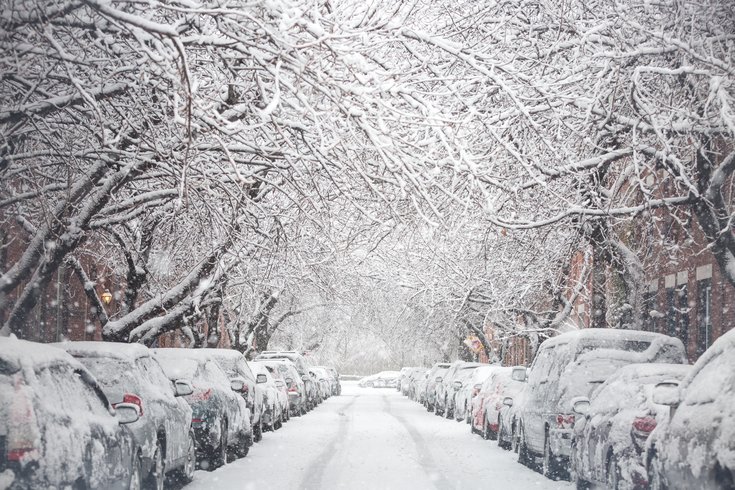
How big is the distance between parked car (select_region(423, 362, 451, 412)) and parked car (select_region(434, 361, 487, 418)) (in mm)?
820

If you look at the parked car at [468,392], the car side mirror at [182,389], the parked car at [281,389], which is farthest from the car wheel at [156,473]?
the parked car at [468,392]

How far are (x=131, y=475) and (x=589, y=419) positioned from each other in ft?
17.0

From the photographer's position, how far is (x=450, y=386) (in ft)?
100

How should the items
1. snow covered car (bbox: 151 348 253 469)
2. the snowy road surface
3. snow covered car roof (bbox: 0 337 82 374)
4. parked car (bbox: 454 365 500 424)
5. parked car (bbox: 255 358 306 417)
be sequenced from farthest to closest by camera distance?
parked car (bbox: 255 358 306 417) → parked car (bbox: 454 365 500 424) → snow covered car (bbox: 151 348 253 469) → the snowy road surface → snow covered car roof (bbox: 0 337 82 374)

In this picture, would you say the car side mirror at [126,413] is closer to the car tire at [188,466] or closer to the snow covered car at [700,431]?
the car tire at [188,466]

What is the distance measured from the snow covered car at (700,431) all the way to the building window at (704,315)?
1775 centimetres

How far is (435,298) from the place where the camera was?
33688 millimetres

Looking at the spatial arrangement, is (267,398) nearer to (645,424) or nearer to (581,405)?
(581,405)

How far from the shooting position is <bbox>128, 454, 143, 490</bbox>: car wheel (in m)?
9.27

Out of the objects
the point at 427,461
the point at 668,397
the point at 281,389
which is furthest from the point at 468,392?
the point at 668,397

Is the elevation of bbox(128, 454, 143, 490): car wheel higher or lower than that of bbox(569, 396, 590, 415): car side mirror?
lower

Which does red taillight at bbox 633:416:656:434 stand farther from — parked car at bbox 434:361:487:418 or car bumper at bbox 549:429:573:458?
parked car at bbox 434:361:487:418

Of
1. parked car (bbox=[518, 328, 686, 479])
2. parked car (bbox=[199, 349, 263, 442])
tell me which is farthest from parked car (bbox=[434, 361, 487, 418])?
parked car (bbox=[518, 328, 686, 479])

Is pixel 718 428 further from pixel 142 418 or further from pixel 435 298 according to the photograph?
pixel 435 298
